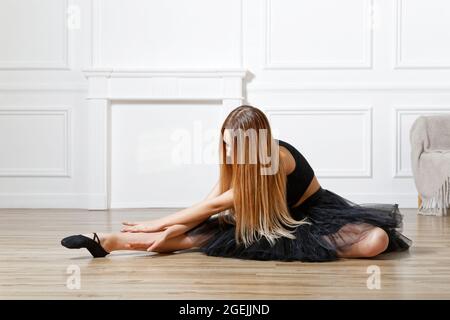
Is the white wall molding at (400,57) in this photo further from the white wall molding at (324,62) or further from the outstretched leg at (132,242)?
the outstretched leg at (132,242)

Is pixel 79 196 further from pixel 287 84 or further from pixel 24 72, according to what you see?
pixel 287 84

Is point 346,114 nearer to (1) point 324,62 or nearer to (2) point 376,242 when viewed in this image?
(1) point 324,62

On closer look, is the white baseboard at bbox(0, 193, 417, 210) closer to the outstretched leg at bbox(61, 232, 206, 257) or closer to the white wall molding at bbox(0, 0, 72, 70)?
the white wall molding at bbox(0, 0, 72, 70)

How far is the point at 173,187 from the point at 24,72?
4.15 feet

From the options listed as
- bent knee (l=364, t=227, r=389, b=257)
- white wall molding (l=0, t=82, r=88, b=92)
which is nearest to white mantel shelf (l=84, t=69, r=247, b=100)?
white wall molding (l=0, t=82, r=88, b=92)

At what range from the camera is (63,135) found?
468cm

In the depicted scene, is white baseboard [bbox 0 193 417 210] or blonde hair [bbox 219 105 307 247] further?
white baseboard [bbox 0 193 417 210]

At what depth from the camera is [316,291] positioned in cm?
189

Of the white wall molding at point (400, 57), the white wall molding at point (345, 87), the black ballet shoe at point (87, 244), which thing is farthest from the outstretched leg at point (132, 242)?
the white wall molding at point (400, 57)

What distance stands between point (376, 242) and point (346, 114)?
7.51 feet

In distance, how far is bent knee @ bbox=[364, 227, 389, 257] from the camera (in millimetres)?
2432

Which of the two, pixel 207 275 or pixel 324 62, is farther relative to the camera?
pixel 324 62

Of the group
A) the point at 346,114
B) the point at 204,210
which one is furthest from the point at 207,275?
the point at 346,114

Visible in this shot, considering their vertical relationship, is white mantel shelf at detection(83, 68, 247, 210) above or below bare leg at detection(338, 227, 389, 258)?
above
